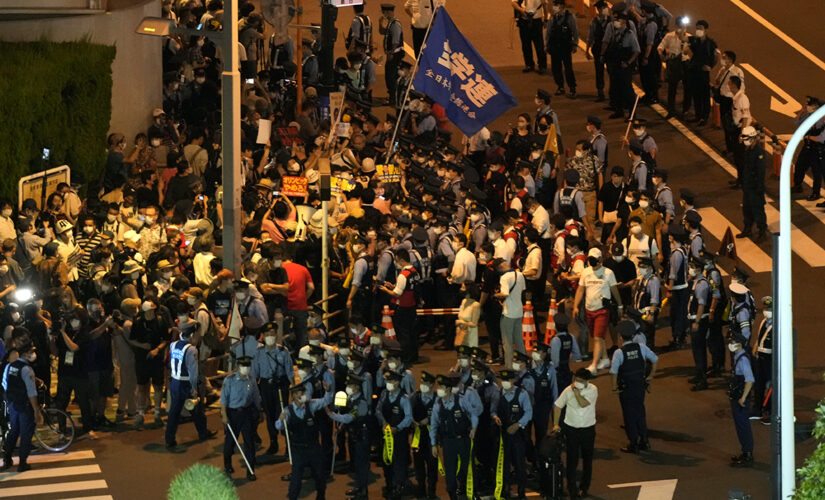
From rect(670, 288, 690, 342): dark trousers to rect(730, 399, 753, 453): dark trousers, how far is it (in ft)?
14.2

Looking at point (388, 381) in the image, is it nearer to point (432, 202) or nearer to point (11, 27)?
point (432, 202)

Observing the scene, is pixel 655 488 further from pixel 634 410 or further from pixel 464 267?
pixel 464 267

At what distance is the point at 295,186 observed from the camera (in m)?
26.2

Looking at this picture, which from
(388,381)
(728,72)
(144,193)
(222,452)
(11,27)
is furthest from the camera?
(728,72)

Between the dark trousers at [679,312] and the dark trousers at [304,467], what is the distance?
7404mm

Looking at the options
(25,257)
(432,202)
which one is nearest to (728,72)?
(432,202)

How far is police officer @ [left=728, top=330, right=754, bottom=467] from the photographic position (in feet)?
66.5

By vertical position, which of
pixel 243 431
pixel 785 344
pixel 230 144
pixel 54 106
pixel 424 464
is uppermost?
pixel 54 106

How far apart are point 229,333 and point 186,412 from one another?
1.33 meters

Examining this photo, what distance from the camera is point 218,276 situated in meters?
22.9

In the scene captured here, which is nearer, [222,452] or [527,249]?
[222,452]

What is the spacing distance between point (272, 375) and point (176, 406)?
1329 millimetres

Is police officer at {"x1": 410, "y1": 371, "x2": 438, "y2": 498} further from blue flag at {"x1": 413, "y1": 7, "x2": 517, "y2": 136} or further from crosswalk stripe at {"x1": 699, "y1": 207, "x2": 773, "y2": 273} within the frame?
crosswalk stripe at {"x1": 699, "y1": 207, "x2": 773, "y2": 273}

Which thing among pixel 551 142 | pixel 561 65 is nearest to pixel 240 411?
pixel 551 142
